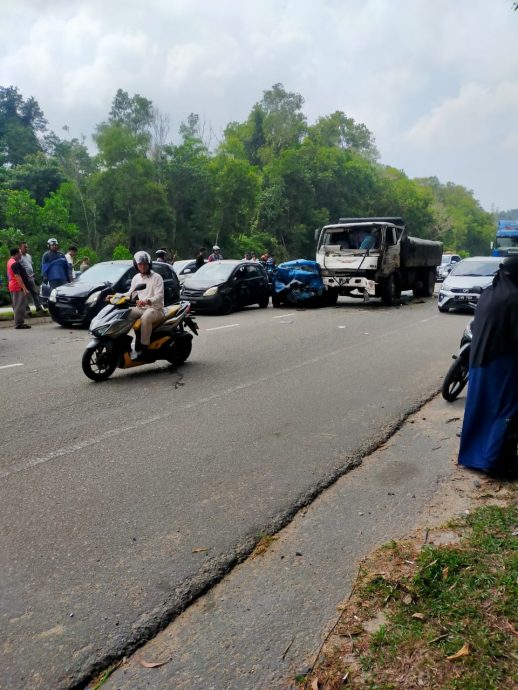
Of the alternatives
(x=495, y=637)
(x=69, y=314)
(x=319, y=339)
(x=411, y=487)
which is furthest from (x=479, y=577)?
(x=69, y=314)

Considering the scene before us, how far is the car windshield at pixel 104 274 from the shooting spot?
1483 centimetres

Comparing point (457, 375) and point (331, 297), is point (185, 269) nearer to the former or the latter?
point (331, 297)

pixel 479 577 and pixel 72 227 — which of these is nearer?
pixel 479 577

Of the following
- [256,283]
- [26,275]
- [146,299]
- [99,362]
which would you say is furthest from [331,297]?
[99,362]

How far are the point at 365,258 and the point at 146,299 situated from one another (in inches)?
451

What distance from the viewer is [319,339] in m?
12.3

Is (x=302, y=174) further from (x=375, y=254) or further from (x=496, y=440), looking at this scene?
(x=496, y=440)

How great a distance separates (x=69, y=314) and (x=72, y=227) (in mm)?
9376

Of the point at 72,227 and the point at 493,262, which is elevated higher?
the point at 72,227

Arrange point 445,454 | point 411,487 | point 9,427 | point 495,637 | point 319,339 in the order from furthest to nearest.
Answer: point 319,339 < point 9,427 < point 445,454 < point 411,487 < point 495,637

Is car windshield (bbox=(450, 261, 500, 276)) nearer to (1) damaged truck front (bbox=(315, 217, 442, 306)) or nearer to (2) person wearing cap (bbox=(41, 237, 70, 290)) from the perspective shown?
(1) damaged truck front (bbox=(315, 217, 442, 306))

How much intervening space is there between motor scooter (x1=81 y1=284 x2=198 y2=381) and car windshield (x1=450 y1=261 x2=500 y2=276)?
11.2 meters

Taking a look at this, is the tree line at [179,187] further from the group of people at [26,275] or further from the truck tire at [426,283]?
the truck tire at [426,283]

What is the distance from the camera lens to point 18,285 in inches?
545
